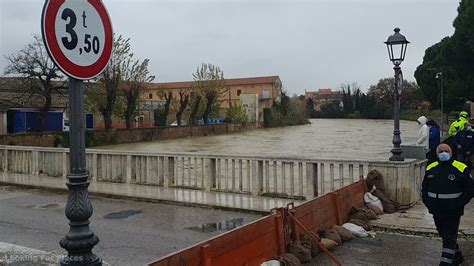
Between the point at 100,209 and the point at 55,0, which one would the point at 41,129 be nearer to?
the point at 100,209

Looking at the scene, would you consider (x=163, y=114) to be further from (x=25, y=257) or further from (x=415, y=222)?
(x=25, y=257)

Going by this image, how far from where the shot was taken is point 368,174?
8852 millimetres

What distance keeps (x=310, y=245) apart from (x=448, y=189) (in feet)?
6.04

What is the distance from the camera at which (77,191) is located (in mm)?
3180

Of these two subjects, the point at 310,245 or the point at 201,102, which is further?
the point at 201,102

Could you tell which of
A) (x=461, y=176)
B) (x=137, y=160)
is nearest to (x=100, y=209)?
(x=137, y=160)

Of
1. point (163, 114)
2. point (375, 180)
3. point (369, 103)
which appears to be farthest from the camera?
point (369, 103)

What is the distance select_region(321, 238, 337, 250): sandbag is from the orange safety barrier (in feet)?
0.79

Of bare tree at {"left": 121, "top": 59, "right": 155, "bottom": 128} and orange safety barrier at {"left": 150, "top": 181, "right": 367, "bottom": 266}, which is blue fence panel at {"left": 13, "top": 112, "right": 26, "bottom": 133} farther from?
orange safety barrier at {"left": 150, "top": 181, "right": 367, "bottom": 266}

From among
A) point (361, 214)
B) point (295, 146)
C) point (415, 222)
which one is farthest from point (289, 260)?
point (295, 146)

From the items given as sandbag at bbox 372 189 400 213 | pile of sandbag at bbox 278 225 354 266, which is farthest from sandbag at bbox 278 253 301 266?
sandbag at bbox 372 189 400 213

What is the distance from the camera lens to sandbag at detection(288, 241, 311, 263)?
5.69m

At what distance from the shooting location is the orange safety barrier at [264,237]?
14.1ft

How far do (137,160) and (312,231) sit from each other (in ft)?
23.0
